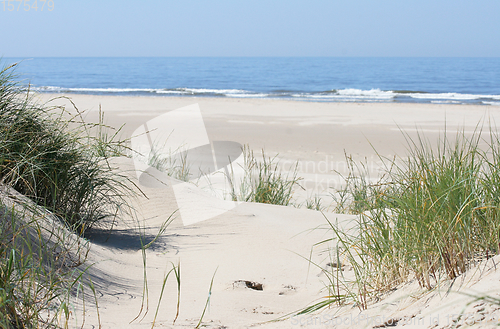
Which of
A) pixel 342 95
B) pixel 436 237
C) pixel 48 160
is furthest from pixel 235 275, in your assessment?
pixel 342 95

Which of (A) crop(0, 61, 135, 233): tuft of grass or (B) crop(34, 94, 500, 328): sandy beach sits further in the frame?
(A) crop(0, 61, 135, 233): tuft of grass

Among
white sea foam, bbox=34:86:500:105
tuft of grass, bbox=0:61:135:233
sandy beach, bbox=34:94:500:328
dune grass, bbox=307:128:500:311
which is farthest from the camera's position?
white sea foam, bbox=34:86:500:105

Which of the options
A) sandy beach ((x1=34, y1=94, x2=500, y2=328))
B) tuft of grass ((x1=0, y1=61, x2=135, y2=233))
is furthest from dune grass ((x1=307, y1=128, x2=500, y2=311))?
tuft of grass ((x1=0, y1=61, x2=135, y2=233))

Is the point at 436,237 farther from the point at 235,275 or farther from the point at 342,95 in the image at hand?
the point at 342,95

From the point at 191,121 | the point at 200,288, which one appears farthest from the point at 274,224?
the point at 191,121

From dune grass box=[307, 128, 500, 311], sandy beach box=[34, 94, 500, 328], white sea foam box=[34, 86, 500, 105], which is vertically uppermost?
white sea foam box=[34, 86, 500, 105]

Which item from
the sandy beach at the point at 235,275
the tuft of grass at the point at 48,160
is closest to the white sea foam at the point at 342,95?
the sandy beach at the point at 235,275

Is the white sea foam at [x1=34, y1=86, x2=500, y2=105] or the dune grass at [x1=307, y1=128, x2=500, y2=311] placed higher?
the white sea foam at [x1=34, y1=86, x2=500, y2=105]

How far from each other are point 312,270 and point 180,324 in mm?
1219

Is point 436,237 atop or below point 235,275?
atop

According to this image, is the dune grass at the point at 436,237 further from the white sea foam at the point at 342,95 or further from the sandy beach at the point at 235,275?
the white sea foam at the point at 342,95

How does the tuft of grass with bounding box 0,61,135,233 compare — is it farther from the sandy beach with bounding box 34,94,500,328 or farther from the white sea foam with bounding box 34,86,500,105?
the white sea foam with bounding box 34,86,500,105

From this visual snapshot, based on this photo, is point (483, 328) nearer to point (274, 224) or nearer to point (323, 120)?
point (274, 224)

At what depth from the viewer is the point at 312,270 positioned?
2961 mm
